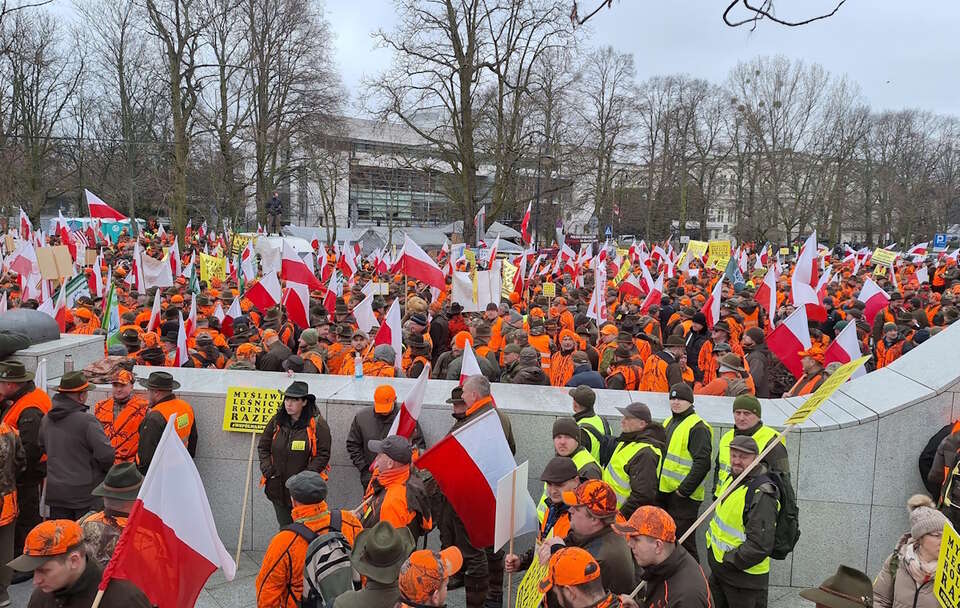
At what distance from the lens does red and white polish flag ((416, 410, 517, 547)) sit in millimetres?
4324

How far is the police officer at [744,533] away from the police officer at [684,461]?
1.55ft

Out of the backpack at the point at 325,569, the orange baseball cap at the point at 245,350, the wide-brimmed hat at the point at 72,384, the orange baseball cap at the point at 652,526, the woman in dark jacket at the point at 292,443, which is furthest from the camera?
the orange baseball cap at the point at 245,350

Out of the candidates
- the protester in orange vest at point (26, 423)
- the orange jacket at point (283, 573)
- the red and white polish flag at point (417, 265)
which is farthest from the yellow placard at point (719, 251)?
the orange jacket at point (283, 573)

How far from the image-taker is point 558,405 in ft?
19.6

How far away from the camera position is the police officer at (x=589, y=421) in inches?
209

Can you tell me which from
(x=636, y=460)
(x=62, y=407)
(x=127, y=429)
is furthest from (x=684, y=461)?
(x=62, y=407)

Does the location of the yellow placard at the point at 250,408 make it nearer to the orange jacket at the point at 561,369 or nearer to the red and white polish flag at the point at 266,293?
the orange jacket at the point at 561,369

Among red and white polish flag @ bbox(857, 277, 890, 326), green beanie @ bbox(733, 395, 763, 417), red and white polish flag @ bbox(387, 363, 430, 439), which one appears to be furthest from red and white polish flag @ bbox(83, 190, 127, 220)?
red and white polish flag @ bbox(857, 277, 890, 326)

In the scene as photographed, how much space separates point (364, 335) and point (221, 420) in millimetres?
3303

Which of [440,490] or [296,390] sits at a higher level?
[296,390]

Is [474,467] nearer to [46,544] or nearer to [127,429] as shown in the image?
[46,544]

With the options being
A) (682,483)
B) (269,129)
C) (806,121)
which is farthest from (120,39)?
A: (806,121)

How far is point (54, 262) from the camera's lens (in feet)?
39.6

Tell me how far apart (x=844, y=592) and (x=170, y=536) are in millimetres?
3188
